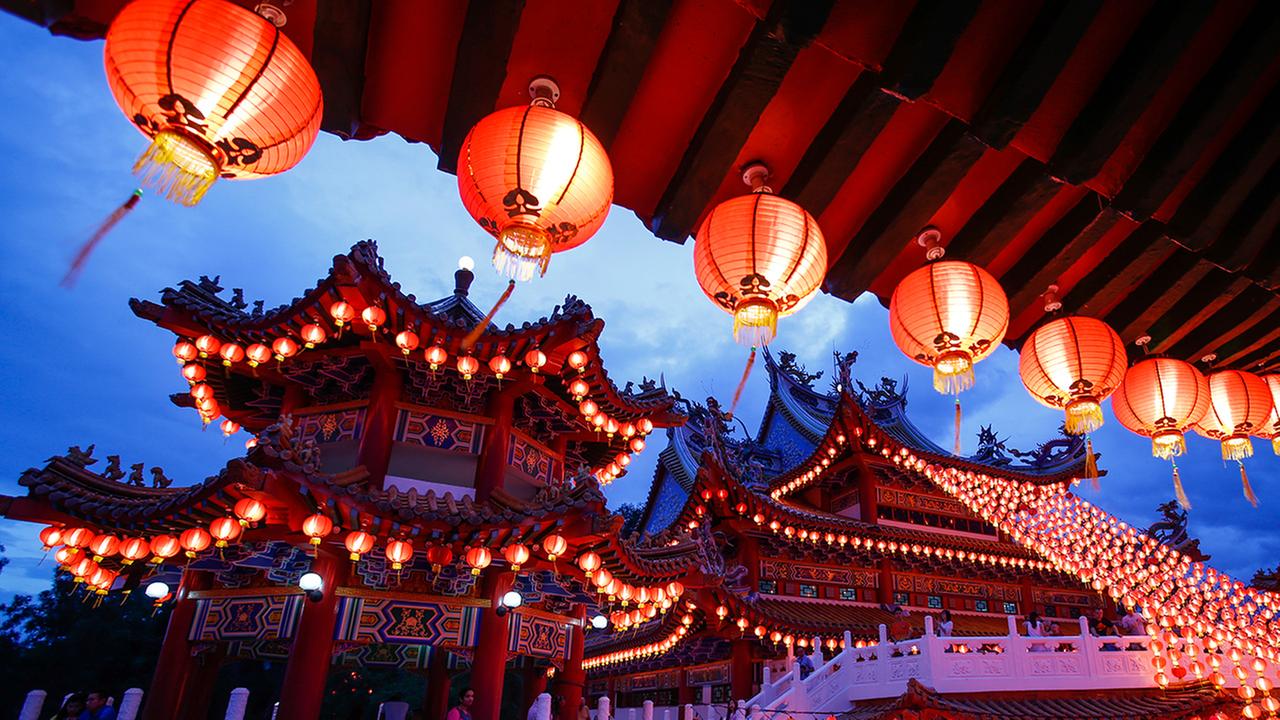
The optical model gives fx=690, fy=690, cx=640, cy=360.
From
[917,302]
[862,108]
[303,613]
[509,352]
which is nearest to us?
[862,108]

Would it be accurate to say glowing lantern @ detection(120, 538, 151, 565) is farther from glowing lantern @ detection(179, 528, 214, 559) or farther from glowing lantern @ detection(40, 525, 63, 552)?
glowing lantern @ detection(179, 528, 214, 559)

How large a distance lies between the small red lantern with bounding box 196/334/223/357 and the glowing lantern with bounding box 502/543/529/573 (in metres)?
4.44

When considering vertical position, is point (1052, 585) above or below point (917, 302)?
above

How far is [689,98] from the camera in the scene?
9.78ft

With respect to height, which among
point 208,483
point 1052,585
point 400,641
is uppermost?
point 1052,585

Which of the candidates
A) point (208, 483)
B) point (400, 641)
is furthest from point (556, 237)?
point (400, 641)

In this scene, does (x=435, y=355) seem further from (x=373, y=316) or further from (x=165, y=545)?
(x=165, y=545)

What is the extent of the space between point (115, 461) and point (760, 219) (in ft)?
27.6

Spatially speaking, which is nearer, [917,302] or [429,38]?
[429,38]

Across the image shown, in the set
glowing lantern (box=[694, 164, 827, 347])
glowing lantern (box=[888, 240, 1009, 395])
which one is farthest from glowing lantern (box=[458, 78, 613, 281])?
glowing lantern (box=[888, 240, 1009, 395])

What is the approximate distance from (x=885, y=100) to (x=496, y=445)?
7.33 m

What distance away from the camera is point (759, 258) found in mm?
3232

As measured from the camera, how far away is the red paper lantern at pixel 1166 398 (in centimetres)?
452

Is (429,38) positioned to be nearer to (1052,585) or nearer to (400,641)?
(400,641)
